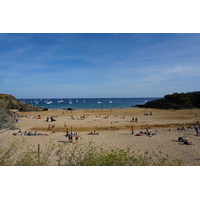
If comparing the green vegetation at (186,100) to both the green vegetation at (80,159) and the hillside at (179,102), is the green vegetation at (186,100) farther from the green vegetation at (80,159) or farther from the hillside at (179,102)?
the green vegetation at (80,159)

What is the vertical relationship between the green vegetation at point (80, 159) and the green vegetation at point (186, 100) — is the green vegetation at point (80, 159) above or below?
below

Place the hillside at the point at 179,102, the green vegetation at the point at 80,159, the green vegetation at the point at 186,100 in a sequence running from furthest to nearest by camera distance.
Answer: the green vegetation at the point at 186,100
the hillside at the point at 179,102
the green vegetation at the point at 80,159

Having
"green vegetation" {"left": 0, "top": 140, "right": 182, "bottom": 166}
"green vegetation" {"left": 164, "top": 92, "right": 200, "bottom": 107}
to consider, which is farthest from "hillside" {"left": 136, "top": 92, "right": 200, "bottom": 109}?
"green vegetation" {"left": 0, "top": 140, "right": 182, "bottom": 166}

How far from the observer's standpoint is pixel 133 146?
1252 centimetres

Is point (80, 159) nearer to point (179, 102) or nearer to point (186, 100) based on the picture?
point (179, 102)

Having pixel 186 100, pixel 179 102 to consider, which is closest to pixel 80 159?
pixel 179 102

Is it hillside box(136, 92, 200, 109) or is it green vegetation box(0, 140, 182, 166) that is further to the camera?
hillside box(136, 92, 200, 109)

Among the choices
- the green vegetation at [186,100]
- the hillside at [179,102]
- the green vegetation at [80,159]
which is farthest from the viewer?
the green vegetation at [186,100]

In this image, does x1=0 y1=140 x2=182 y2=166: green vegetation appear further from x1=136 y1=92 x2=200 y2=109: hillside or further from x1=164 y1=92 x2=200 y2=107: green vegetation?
x1=164 y1=92 x2=200 y2=107: green vegetation

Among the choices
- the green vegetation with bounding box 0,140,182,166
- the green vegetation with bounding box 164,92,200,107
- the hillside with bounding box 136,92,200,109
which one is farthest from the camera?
the green vegetation with bounding box 164,92,200,107

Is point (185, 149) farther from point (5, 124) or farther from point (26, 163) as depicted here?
point (5, 124)

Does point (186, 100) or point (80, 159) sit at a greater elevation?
point (186, 100)

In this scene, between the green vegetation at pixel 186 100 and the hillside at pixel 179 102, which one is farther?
the green vegetation at pixel 186 100

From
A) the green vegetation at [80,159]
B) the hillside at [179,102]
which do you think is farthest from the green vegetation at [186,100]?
the green vegetation at [80,159]
